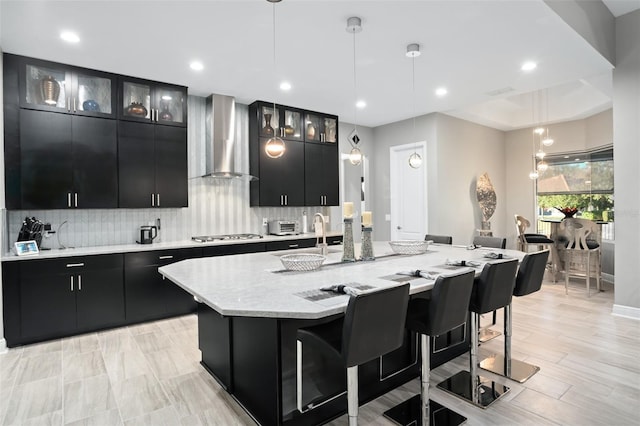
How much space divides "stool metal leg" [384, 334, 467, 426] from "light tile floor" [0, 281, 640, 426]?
0.09m

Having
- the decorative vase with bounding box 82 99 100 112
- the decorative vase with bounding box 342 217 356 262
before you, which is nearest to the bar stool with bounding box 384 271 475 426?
the decorative vase with bounding box 342 217 356 262

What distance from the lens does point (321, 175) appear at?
605 cm

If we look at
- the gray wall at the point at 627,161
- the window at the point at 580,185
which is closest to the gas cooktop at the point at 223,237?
the gray wall at the point at 627,161

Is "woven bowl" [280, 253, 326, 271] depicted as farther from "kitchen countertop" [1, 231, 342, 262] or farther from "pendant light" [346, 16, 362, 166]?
"kitchen countertop" [1, 231, 342, 262]

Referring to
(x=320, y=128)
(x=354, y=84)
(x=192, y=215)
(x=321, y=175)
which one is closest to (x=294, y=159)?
(x=321, y=175)

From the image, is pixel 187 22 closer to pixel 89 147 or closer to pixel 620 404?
pixel 89 147

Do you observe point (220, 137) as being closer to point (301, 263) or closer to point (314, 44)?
point (314, 44)

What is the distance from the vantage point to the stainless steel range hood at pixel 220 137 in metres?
4.90

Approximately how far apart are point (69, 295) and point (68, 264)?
1.06ft

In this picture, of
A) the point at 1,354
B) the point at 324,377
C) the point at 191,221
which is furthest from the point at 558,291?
the point at 1,354

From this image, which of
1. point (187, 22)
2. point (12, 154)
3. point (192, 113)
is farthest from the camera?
point (192, 113)

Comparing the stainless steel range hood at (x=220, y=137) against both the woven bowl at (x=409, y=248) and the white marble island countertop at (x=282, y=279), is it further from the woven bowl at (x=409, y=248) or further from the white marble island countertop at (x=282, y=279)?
the woven bowl at (x=409, y=248)

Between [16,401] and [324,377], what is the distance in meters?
2.22

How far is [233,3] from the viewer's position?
2791mm
